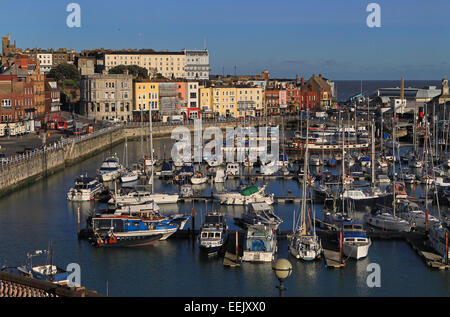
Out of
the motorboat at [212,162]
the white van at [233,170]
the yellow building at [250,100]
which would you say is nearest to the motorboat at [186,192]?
the white van at [233,170]

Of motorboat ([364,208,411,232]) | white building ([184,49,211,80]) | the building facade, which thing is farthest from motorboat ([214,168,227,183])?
white building ([184,49,211,80])

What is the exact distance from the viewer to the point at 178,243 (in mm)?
20297

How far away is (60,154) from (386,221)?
825 inches

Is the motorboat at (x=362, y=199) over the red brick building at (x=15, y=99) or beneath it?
beneath

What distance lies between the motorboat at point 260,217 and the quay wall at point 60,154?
10788 millimetres

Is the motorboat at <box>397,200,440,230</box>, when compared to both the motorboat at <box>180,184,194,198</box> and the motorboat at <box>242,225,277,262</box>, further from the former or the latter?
the motorboat at <box>180,184,194,198</box>

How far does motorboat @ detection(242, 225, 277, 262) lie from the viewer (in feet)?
59.5

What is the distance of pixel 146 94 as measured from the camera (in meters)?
62.7

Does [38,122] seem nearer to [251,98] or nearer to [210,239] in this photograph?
[251,98]

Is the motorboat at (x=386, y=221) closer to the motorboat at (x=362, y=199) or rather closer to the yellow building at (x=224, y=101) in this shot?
the motorboat at (x=362, y=199)

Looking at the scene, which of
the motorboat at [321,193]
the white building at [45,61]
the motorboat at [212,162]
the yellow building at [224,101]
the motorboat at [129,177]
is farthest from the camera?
the white building at [45,61]

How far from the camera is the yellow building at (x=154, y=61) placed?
8162 cm

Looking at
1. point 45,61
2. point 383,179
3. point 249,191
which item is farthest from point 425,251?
point 45,61
